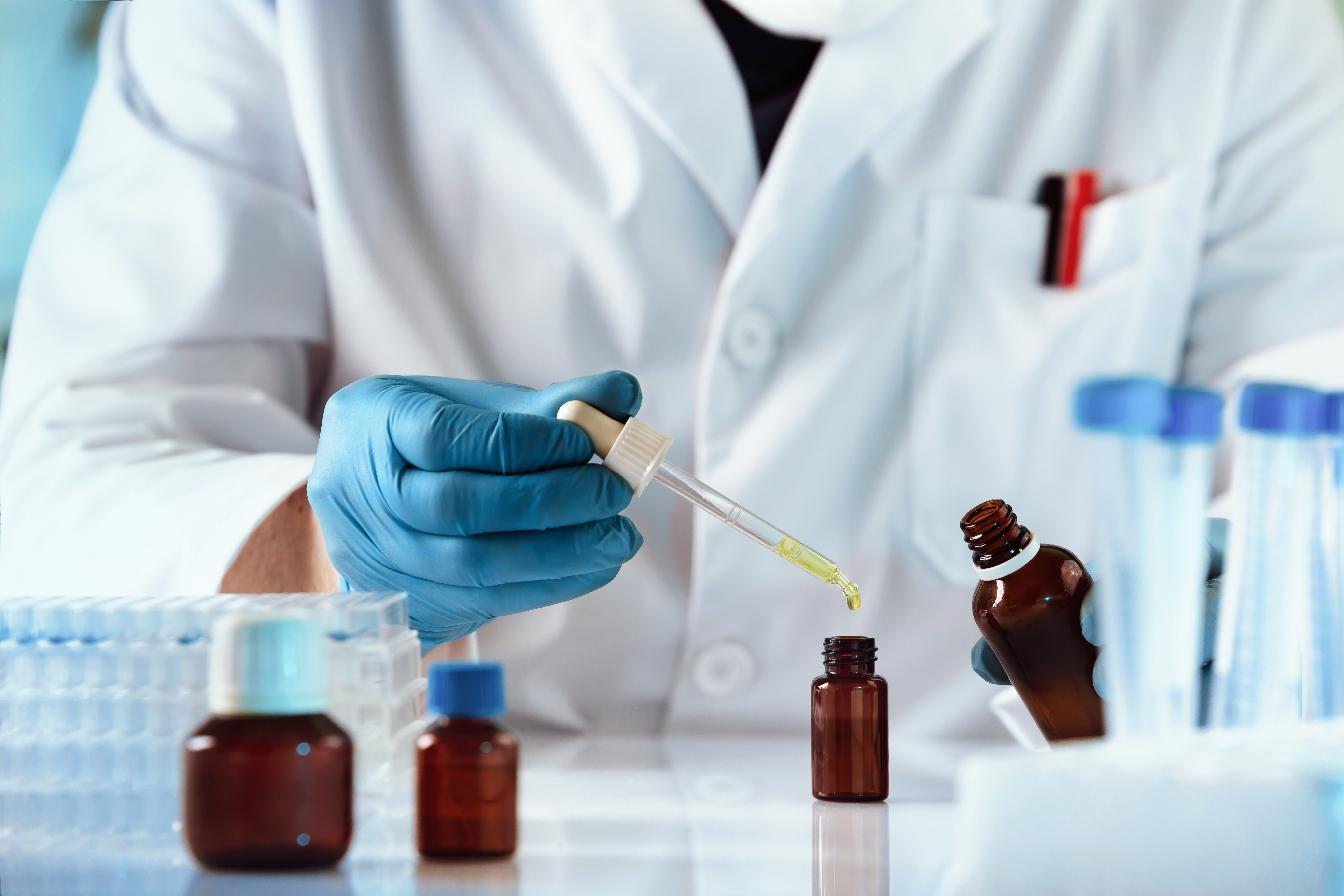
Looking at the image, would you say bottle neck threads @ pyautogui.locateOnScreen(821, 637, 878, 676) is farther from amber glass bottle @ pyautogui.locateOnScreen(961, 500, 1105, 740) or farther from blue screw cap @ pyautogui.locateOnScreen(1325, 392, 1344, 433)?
blue screw cap @ pyautogui.locateOnScreen(1325, 392, 1344, 433)

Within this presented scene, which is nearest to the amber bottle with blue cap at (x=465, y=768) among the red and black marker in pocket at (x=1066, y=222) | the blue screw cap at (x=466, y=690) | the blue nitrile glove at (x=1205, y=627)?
the blue screw cap at (x=466, y=690)

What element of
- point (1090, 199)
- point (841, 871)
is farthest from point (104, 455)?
point (1090, 199)

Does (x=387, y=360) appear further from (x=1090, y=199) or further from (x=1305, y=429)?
(x=1305, y=429)

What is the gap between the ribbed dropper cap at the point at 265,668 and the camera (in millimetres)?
447

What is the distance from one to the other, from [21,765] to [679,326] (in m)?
0.73

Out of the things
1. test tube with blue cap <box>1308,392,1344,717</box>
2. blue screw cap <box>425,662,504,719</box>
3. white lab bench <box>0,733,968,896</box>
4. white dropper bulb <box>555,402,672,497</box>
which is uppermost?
white dropper bulb <box>555,402,672,497</box>

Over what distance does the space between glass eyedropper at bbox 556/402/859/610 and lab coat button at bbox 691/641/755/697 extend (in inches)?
13.9

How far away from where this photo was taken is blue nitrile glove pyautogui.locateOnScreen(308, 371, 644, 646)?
2.25ft

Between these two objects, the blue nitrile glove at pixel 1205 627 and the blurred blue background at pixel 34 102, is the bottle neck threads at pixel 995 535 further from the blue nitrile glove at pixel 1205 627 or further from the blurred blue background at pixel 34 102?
the blurred blue background at pixel 34 102

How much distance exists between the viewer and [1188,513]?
0.44 metres

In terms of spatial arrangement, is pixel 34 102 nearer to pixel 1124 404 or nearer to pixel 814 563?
pixel 814 563

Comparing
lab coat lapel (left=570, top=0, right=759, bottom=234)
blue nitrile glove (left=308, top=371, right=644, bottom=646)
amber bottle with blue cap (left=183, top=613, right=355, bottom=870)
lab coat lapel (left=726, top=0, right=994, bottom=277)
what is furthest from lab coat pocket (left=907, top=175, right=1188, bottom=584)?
amber bottle with blue cap (left=183, top=613, right=355, bottom=870)

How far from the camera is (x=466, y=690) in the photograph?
0.49 m

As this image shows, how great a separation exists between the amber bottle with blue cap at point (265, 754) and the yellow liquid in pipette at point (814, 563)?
1.07 ft
